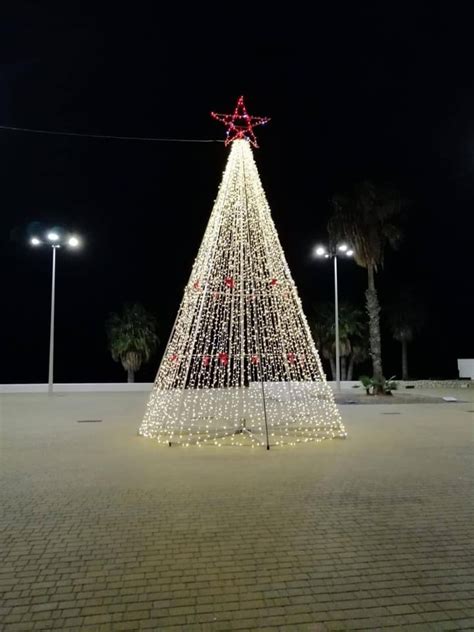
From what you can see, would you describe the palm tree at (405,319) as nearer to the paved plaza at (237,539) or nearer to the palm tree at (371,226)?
the palm tree at (371,226)

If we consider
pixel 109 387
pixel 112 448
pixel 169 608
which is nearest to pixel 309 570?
pixel 169 608

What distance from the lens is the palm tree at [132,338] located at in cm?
3422

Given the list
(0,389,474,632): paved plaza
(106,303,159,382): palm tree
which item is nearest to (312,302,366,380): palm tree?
(106,303,159,382): palm tree

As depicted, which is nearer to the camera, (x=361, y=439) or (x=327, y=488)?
(x=327, y=488)

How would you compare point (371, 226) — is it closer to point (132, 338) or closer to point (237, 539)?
point (132, 338)

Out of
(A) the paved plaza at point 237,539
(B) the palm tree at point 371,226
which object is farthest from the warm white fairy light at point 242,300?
(B) the palm tree at point 371,226

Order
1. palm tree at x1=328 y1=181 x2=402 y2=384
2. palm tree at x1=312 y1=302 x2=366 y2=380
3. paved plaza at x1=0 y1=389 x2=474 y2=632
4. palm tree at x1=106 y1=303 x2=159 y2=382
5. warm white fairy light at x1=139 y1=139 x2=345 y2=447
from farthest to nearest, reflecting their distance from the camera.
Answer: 1. palm tree at x1=312 y1=302 x2=366 y2=380
2. palm tree at x1=106 y1=303 x2=159 y2=382
3. palm tree at x1=328 y1=181 x2=402 y2=384
4. warm white fairy light at x1=139 y1=139 x2=345 y2=447
5. paved plaza at x1=0 y1=389 x2=474 y2=632

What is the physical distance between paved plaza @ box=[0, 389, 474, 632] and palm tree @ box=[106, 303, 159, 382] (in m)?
24.6

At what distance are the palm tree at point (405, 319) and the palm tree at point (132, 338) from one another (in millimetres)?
16028

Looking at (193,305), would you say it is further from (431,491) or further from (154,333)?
(154,333)

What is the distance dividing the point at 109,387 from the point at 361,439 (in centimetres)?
2175

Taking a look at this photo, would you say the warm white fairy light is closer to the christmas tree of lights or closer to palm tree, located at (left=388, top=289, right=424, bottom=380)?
the christmas tree of lights

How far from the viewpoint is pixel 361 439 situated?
11094mm

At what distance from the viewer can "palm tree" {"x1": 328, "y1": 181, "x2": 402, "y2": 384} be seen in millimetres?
23219
